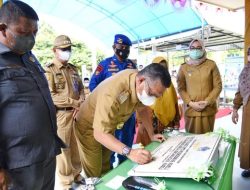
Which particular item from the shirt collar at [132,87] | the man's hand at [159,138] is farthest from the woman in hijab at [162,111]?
the shirt collar at [132,87]

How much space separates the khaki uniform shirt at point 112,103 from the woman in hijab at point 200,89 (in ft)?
3.77

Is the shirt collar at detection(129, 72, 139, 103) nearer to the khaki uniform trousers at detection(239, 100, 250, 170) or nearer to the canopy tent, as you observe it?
the khaki uniform trousers at detection(239, 100, 250, 170)

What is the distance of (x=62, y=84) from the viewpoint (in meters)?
2.46

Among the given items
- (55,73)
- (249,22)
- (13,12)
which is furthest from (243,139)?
(13,12)

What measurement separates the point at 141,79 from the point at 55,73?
1.19 metres

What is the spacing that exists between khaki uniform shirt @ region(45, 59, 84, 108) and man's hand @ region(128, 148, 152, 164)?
1.26m

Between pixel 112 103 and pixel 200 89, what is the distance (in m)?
1.46

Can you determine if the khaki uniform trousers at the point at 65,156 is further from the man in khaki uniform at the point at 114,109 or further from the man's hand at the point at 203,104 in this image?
the man's hand at the point at 203,104

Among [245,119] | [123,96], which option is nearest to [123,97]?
[123,96]

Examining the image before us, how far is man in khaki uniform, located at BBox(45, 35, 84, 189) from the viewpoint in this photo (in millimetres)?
2414

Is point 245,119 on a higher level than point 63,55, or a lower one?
lower

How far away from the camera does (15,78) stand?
3.62ft

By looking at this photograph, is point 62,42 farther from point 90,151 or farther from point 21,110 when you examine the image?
point 21,110

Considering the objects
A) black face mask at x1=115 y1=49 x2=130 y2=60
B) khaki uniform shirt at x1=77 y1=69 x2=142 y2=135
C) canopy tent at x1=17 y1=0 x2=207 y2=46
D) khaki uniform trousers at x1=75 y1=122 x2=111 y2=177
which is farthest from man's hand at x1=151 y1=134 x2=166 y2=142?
canopy tent at x1=17 y1=0 x2=207 y2=46
